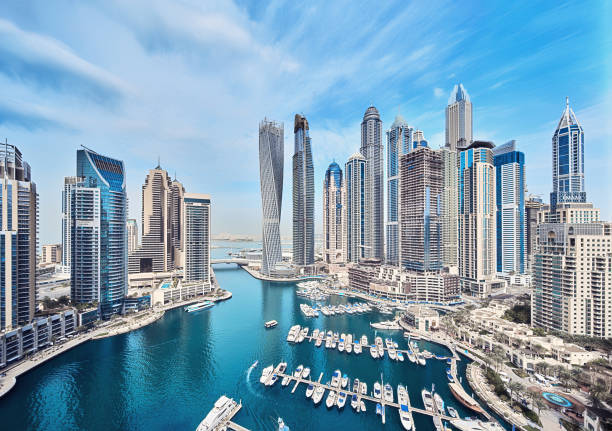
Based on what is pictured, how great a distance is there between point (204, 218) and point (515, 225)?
56.5 m

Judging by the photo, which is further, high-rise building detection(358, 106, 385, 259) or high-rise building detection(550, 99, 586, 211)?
high-rise building detection(358, 106, 385, 259)

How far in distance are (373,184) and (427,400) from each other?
6346 centimetres

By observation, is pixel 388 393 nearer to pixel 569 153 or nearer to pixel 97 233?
pixel 97 233

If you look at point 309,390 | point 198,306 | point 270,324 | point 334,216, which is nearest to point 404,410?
point 309,390

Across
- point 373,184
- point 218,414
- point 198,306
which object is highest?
point 373,184

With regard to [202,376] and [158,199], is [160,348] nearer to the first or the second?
[202,376]

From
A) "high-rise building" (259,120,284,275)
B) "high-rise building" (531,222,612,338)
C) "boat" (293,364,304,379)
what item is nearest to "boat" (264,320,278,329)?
"boat" (293,364,304,379)

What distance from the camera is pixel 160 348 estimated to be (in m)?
26.8

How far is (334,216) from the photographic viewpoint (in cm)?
7994

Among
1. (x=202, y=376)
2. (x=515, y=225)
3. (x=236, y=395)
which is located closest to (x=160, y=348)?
(x=202, y=376)

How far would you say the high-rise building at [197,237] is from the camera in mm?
50156

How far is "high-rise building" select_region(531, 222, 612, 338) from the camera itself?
79.4 ft

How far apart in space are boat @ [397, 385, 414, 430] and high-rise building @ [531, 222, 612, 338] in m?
17.5

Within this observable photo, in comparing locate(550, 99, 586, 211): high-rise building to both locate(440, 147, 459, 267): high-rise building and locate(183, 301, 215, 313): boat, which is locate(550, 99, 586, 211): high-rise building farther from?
locate(183, 301, 215, 313): boat
